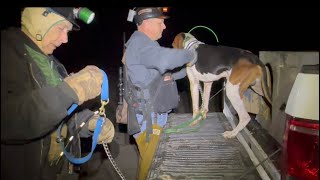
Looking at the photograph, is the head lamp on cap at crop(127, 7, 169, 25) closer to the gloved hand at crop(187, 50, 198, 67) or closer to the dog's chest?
the gloved hand at crop(187, 50, 198, 67)

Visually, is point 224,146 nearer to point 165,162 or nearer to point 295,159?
point 165,162

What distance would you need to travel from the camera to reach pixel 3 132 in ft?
4.78

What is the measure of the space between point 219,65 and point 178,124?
2.89ft

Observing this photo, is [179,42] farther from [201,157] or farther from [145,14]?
[201,157]

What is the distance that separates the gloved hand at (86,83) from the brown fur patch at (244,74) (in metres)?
1.89

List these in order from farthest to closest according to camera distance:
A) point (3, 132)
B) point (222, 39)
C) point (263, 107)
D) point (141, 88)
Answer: point (222, 39), point (141, 88), point (263, 107), point (3, 132)

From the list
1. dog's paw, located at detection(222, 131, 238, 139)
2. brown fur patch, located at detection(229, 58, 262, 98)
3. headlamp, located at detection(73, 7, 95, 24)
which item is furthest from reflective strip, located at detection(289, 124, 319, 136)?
brown fur patch, located at detection(229, 58, 262, 98)

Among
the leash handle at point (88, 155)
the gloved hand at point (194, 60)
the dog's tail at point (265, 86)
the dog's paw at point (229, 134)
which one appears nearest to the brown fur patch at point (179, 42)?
the gloved hand at point (194, 60)

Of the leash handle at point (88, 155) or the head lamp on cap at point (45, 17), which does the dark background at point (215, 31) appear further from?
the leash handle at point (88, 155)

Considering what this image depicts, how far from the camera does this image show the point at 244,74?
3281 mm

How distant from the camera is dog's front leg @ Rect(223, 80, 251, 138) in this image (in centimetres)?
309

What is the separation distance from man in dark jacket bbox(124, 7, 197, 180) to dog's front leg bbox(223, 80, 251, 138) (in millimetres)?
572

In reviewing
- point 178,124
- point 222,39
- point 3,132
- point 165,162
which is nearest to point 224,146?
point 165,162

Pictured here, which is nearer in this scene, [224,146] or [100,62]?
[224,146]
